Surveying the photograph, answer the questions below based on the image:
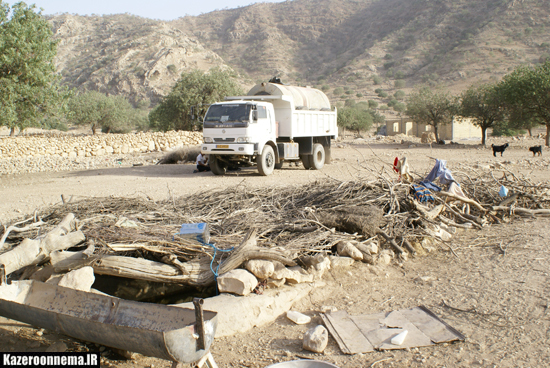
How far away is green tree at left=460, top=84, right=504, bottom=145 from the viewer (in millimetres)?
26375

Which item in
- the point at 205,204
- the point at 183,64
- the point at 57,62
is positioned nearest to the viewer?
the point at 205,204

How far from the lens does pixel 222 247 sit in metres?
5.07

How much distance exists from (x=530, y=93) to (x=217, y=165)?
63.0 feet

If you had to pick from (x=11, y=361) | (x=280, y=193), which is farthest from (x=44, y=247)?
(x=280, y=193)

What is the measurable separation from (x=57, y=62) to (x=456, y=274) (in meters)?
76.0

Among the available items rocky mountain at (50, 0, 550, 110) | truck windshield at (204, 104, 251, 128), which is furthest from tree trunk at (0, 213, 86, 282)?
rocky mountain at (50, 0, 550, 110)

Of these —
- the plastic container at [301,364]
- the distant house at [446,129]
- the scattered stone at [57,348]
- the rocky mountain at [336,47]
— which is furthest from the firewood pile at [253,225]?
the rocky mountain at [336,47]

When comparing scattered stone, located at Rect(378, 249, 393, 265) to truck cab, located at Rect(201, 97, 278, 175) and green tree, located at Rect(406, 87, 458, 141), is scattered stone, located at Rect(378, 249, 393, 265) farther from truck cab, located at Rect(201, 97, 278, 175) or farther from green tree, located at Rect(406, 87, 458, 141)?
green tree, located at Rect(406, 87, 458, 141)

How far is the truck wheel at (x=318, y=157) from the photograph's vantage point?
611 inches

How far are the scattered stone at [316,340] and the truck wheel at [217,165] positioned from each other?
10396mm

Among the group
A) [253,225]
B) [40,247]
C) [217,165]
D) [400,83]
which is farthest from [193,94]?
[400,83]

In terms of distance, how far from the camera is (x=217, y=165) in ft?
45.4

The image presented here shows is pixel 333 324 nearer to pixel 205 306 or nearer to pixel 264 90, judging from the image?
pixel 205 306

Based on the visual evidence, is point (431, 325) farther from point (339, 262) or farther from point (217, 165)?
point (217, 165)
